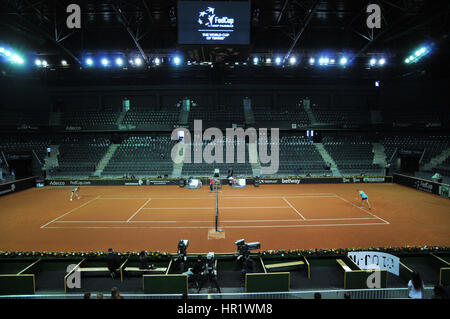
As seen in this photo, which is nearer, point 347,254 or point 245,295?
point 245,295

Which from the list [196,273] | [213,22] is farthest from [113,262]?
[213,22]

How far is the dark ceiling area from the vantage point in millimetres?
19344

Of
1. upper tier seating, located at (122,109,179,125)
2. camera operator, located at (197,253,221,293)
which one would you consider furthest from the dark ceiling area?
camera operator, located at (197,253,221,293)

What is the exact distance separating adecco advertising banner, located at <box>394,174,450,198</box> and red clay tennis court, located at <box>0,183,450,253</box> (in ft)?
2.43

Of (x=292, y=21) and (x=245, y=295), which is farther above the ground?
(x=292, y=21)

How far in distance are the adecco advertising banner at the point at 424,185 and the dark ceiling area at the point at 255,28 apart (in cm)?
1288

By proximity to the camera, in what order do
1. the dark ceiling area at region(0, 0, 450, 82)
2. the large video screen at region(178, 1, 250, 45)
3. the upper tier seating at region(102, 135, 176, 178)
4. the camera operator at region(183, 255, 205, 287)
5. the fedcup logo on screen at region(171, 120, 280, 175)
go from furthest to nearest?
1. the fedcup logo on screen at region(171, 120, 280, 175)
2. the upper tier seating at region(102, 135, 176, 178)
3. the dark ceiling area at region(0, 0, 450, 82)
4. the large video screen at region(178, 1, 250, 45)
5. the camera operator at region(183, 255, 205, 287)

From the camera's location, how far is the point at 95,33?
2622 cm

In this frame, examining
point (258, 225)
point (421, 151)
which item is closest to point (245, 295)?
point (258, 225)

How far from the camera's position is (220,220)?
51.0 ft

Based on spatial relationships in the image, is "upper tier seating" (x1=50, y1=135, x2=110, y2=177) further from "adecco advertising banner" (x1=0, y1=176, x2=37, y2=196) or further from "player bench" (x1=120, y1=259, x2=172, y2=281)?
"player bench" (x1=120, y1=259, x2=172, y2=281)

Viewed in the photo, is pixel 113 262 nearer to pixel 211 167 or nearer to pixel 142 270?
pixel 142 270

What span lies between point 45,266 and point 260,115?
3040 cm

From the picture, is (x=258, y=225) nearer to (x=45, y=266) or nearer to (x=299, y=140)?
(x=45, y=266)
